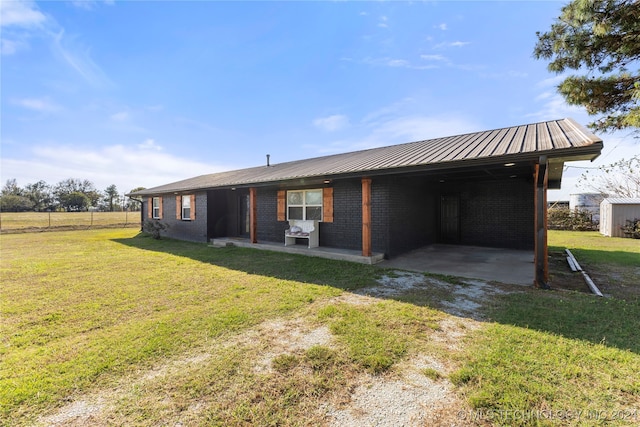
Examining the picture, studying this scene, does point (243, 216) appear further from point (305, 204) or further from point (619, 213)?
point (619, 213)

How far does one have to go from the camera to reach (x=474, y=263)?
22.4 ft

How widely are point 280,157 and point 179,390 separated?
14.3 meters

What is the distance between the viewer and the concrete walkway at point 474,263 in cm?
566

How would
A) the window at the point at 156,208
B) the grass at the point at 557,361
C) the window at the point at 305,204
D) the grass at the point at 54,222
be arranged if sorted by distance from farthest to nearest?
1. the grass at the point at 54,222
2. the window at the point at 156,208
3. the window at the point at 305,204
4. the grass at the point at 557,361

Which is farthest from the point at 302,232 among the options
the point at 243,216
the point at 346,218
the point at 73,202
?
the point at 73,202

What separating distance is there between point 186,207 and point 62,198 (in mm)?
62750

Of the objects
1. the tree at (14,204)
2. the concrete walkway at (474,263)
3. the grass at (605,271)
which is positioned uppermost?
the tree at (14,204)

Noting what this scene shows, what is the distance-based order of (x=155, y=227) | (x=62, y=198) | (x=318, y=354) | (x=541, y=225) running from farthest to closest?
(x=62, y=198)
(x=155, y=227)
(x=541, y=225)
(x=318, y=354)

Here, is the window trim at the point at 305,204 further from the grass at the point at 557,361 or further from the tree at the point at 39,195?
the tree at the point at 39,195

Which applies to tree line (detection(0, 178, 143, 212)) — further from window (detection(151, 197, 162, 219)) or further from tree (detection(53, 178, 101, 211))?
window (detection(151, 197, 162, 219))

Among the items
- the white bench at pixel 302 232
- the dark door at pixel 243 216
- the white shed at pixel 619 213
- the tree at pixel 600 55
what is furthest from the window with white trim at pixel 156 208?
the white shed at pixel 619 213

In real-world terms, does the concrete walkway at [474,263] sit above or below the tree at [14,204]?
below

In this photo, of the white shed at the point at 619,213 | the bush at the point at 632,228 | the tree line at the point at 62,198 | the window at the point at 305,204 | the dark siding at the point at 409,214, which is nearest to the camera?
the dark siding at the point at 409,214

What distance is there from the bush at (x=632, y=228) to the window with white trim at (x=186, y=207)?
69.0 ft
